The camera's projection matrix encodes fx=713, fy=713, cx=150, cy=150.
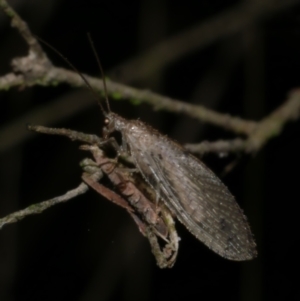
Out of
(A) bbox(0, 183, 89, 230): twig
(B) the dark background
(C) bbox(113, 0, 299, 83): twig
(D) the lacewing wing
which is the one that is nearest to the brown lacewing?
(D) the lacewing wing

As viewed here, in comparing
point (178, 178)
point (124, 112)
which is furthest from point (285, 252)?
point (178, 178)

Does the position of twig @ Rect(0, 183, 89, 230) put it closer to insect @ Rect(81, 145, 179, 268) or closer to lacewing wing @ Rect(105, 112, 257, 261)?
insect @ Rect(81, 145, 179, 268)

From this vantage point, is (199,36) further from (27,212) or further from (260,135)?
(27,212)

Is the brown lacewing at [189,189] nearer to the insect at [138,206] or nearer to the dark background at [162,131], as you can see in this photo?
the insect at [138,206]

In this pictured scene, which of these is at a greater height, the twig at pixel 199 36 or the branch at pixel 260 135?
the twig at pixel 199 36

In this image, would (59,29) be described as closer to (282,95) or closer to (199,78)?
(199,78)

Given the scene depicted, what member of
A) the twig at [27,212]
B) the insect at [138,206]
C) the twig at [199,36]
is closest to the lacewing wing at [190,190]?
the insect at [138,206]
